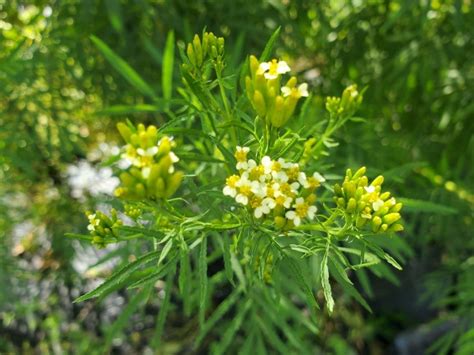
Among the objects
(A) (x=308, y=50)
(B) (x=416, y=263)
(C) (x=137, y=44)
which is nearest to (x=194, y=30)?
(C) (x=137, y=44)

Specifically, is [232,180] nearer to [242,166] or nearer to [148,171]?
[242,166]

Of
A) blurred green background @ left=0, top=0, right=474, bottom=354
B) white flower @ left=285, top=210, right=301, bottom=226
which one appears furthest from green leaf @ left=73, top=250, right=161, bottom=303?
blurred green background @ left=0, top=0, right=474, bottom=354

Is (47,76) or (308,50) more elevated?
(47,76)

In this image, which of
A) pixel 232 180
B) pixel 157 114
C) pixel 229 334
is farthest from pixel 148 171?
pixel 157 114

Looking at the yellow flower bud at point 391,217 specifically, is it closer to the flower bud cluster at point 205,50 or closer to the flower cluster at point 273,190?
the flower cluster at point 273,190

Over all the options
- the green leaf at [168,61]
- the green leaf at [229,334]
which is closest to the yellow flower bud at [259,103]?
the green leaf at [168,61]

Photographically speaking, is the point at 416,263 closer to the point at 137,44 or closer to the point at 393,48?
the point at 393,48
